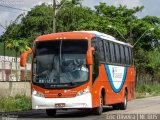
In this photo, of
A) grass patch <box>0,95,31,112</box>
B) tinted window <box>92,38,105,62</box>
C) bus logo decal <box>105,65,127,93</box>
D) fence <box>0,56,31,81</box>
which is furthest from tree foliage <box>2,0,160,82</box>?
tinted window <box>92,38,105,62</box>

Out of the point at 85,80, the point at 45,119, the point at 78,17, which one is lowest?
the point at 45,119

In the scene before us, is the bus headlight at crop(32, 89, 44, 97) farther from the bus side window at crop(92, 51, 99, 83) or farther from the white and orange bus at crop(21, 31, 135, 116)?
the bus side window at crop(92, 51, 99, 83)

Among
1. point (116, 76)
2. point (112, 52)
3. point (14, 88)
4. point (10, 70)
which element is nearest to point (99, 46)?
point (112, 52)

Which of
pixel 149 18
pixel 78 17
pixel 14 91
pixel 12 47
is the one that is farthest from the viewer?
pixel 149 18

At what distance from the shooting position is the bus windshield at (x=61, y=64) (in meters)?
20.7

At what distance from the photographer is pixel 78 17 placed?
212 feet

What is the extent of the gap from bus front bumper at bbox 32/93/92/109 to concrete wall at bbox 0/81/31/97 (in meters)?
11.7

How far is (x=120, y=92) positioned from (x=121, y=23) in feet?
150

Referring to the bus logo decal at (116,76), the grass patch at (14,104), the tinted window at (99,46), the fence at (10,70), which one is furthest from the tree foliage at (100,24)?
the tinted window at (99,46)

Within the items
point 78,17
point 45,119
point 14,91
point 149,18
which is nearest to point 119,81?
point 45,119

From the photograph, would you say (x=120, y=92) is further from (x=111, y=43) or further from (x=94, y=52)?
(x=94, y=52)

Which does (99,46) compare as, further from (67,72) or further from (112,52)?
(67,72)

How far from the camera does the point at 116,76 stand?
2552 centimetres

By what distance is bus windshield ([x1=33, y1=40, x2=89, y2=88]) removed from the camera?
815 inches
